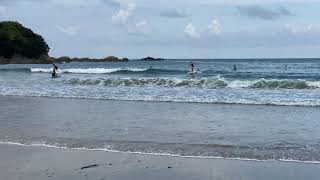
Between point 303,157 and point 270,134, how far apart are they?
8.96 ft

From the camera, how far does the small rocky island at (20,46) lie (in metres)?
130

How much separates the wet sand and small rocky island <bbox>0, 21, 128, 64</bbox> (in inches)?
4755

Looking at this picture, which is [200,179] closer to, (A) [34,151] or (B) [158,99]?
(A) [34,151]

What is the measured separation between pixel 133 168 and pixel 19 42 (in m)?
131

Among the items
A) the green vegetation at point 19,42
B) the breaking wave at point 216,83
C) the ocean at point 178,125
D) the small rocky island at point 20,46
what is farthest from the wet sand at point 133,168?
the green vegetation at point 19,42

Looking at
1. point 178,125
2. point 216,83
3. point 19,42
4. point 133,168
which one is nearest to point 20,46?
point 19,42

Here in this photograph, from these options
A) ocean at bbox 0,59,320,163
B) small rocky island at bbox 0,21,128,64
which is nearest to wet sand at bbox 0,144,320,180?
ocean at bbox 0,59,320,163

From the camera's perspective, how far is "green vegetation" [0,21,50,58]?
430 ft

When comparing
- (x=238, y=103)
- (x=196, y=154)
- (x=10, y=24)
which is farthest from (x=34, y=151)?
(x=10, y=24)

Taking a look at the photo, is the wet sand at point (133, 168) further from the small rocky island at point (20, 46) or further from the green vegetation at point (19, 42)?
the green vegetation at point (19, 42)

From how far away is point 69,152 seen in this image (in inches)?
389

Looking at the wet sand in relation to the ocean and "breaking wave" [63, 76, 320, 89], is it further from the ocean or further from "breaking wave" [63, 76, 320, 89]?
"breaking wave" [63, 76, 320, 89]

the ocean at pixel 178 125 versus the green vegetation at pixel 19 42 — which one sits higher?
the green vegetation at pixel 19 42

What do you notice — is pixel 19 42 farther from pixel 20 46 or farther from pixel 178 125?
pixel 178 125
